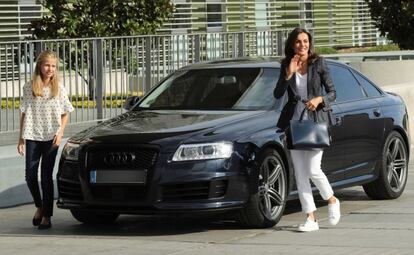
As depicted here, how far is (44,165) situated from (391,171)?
12.3 ft

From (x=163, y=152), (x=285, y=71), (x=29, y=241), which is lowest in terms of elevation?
(x=29, y=241)

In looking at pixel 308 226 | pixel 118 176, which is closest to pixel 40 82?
pixel 118 176

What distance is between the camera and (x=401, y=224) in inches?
387

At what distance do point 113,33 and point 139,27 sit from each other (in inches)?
20.9

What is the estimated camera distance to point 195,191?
9242 mm

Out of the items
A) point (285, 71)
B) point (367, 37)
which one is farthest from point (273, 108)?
point (367, 37)

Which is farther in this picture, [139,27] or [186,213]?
[139,27]

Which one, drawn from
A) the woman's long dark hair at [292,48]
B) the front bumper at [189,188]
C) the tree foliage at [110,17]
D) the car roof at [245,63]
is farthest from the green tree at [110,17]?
Result: the front bumper at [189,188]

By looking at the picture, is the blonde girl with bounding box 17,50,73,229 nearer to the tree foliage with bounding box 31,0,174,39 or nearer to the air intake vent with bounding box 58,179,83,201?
the air intake vent with bounding box 58,179,83,201

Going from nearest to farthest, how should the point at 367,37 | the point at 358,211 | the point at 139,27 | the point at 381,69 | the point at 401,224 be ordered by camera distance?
the point at 401,224, the point at 358,211, the point at 139,27, the point at 381,69, the point at 367,37

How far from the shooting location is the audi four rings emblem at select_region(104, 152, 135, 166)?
936cm

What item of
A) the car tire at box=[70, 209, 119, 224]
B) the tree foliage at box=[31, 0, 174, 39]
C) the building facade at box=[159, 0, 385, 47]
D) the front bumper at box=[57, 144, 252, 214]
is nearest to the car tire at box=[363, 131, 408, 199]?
the front bumper at box=[57, 144, 252, 214]

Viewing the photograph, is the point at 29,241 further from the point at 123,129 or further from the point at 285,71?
the point at 285,71

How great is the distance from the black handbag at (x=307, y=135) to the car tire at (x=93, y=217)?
197cm
